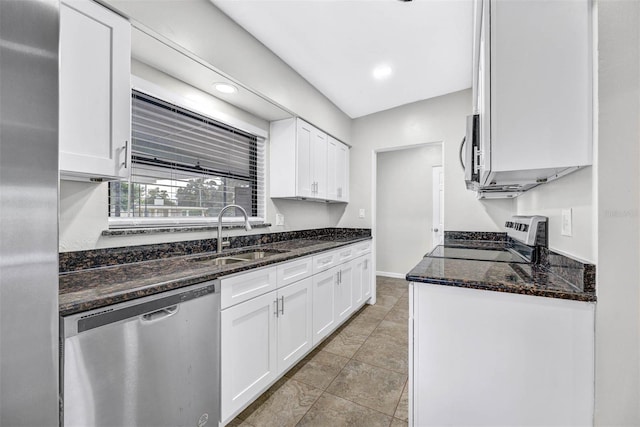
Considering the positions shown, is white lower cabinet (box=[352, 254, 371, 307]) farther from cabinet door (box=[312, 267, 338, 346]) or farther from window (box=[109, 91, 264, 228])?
window (box=[109, 91, 264, 228])

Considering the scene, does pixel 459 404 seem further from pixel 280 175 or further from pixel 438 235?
pixel 438 235

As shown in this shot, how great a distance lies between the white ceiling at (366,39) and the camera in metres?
1.78

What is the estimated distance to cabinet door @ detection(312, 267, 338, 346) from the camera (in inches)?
88.8

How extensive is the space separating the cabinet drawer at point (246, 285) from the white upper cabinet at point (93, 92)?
75 centimetres

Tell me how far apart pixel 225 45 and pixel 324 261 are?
1.81m

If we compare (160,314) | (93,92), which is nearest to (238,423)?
(160,314)

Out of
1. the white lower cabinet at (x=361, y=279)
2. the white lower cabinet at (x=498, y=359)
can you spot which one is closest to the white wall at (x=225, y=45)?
the white lower cabinet at (x=361, y=279)

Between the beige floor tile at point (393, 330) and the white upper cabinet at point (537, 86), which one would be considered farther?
the beige floor tile at point (393, 330)

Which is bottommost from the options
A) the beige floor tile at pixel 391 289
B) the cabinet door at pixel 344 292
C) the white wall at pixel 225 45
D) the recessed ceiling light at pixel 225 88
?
the beige floor tile at pixel 391 289

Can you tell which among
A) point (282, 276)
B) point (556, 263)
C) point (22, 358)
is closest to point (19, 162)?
point (22, 358)

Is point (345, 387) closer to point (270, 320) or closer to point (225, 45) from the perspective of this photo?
point (270, 320)

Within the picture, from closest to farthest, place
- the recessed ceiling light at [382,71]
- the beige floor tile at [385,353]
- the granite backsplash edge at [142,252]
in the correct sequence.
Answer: the granite backsplash edge at [142,252], the beige floor tile at [385,353], the recessed ceiling light at [382,71]

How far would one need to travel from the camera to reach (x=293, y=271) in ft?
6.45

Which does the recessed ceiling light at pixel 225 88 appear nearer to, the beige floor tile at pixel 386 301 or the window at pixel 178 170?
the window at pixel 178 170
